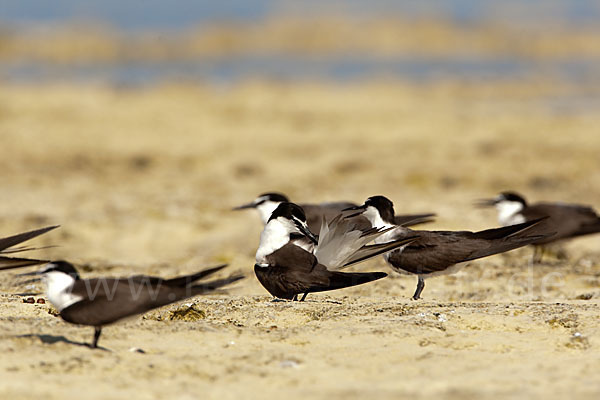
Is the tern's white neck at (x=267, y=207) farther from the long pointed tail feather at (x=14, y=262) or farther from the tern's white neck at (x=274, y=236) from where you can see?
the long pointed tail feather at (x=14, y=262)

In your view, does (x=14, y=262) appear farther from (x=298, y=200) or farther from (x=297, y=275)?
(x=298, y=200)

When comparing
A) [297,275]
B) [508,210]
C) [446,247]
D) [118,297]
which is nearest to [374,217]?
[446,247]

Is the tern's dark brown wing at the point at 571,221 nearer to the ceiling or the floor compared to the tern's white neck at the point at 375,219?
nearer to the floor

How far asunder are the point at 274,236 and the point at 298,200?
5.46 m

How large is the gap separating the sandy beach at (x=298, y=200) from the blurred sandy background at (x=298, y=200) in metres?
0.02

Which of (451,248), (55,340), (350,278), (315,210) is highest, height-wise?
(315,210)

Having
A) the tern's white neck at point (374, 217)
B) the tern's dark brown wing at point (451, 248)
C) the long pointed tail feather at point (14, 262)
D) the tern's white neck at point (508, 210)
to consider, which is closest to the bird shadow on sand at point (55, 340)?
the long pointed tail feather at point (14, 262)

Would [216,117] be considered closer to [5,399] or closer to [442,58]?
[5,399]

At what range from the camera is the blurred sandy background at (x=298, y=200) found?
3977 millimetres

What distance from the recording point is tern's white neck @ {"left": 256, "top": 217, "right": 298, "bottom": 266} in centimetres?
567

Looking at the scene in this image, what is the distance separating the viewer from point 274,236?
571 cm

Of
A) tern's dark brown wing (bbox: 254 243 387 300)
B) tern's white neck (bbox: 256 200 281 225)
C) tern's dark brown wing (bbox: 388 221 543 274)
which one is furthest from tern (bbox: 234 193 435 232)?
tern's dark brown wing (bbox: 254 243 387 300)

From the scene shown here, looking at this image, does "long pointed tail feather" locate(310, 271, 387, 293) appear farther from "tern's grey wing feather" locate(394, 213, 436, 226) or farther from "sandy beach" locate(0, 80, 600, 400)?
"tern's grey wing feather" locate(394, 213, 436, 226)

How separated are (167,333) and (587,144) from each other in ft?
38.9
